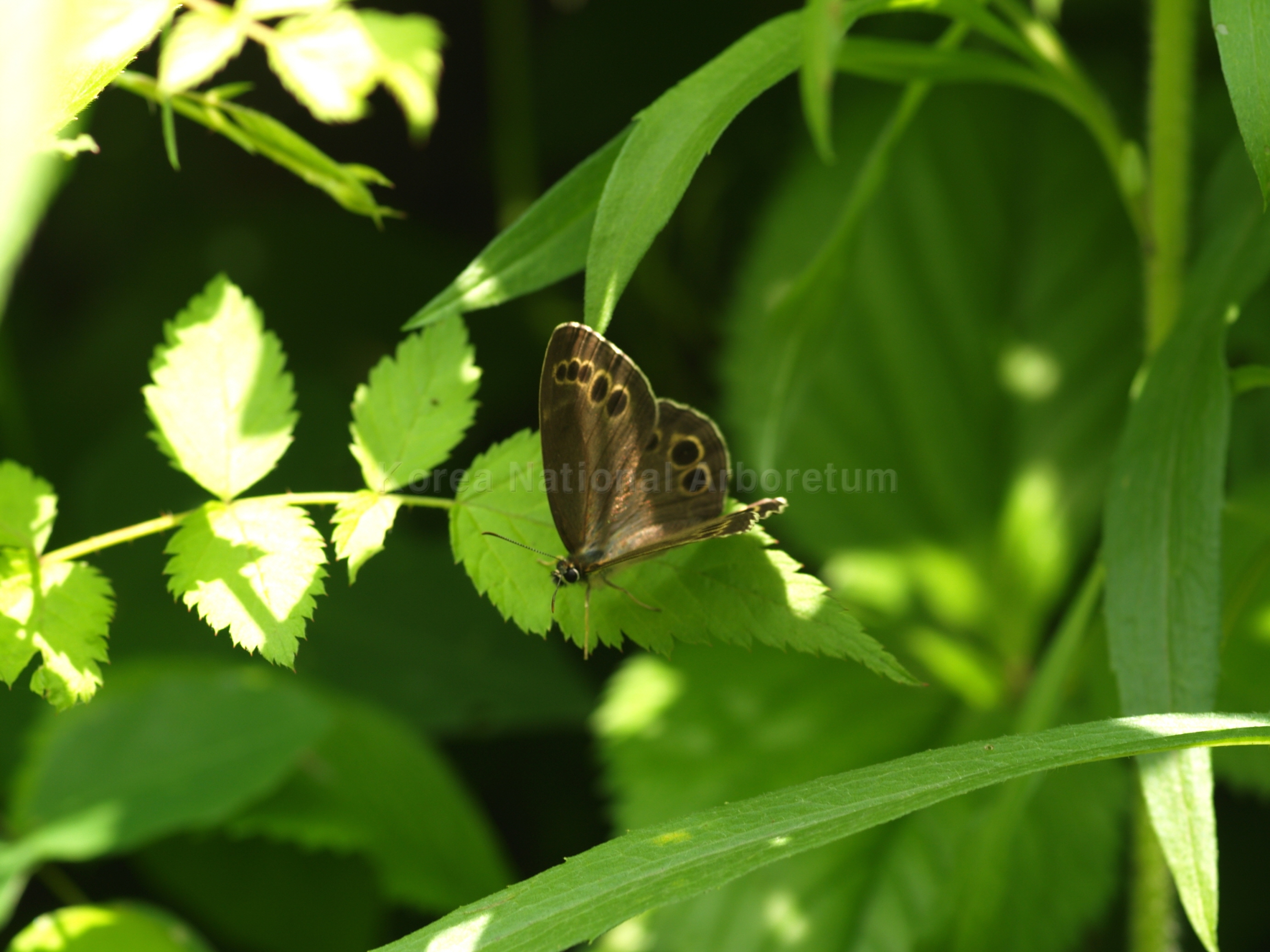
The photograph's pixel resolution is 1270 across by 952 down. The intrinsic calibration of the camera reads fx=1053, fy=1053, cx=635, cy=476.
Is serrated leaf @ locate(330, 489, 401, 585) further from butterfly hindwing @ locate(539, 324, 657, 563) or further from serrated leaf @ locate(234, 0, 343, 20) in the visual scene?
serrated leaf @ locate(234, 0, 343, 20)

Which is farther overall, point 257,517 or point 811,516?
point 811,516

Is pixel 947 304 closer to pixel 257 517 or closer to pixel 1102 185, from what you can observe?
pixel 1102 185

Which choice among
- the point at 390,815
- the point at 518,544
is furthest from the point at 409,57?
the point at 390,815

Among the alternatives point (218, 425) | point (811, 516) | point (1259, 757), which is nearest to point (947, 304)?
point (811, 516)

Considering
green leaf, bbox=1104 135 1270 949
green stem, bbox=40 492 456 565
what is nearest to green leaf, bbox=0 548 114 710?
green stem, bbox=40 492 456 565

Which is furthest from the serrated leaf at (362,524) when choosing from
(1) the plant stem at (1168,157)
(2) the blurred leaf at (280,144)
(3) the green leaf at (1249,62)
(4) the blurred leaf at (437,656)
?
(4) the blurred leaf at (437,656)

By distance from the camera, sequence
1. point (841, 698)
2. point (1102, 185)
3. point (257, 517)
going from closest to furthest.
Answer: point (257, 517) → point (841, 698) → point (1102, 185)

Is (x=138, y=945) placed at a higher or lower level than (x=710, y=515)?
lower
